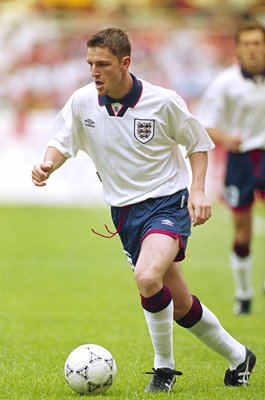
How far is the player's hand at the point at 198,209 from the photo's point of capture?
5.73 m

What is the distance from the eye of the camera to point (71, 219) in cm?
1989

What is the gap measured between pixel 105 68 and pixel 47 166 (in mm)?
655

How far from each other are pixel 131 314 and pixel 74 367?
389 centimetres

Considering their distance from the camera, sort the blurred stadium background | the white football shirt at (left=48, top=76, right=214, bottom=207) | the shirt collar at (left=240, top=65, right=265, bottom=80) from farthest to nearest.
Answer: the blurred stadium background
the shirt collar at (left=240, top=65, right=265, bottom=80)
the white football shirt at (left=48, top=76, right=214, bottom=207)

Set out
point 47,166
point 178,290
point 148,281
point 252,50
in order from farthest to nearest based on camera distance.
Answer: point 252,50
point 178,290
point 47,166
point 148,281

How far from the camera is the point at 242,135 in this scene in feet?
32.9

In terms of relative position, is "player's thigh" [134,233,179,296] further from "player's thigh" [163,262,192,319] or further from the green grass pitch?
the green grass pitch

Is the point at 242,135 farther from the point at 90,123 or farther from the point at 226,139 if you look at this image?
the point at 90,123

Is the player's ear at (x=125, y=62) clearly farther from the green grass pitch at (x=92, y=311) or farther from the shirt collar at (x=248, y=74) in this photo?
the shirt collar at (x=248, y=74)

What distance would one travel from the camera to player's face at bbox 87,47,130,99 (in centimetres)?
586

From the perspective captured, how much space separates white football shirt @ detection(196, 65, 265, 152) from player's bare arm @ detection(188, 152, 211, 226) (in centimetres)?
369

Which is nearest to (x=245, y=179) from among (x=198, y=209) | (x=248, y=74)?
(x=248, y=74)

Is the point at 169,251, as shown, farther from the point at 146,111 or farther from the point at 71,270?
the point at 71,270

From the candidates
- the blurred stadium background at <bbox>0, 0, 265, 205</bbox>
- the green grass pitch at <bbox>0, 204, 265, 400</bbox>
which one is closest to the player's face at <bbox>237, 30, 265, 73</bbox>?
the green grass pitch at <bbox>0, 204, 265, 400</bbox>
